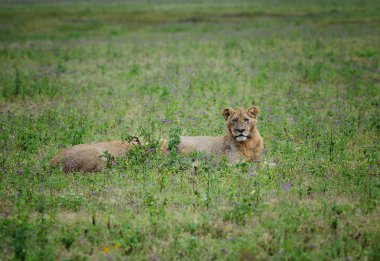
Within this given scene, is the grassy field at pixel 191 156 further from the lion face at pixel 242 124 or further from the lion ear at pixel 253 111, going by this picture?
the lion ear at pixel 253 111

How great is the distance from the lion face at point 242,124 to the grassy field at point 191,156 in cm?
73

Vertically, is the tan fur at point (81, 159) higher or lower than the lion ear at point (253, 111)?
lower

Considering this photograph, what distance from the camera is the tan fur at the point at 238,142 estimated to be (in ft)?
34.6

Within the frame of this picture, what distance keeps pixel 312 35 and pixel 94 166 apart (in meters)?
24.3

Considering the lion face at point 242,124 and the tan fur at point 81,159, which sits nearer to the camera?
the tan fur at point 81,159

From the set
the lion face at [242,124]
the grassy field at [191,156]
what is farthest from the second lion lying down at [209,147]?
the grassy field at [191,156]

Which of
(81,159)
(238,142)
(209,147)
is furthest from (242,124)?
(81,159)

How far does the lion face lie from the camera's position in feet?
34.5

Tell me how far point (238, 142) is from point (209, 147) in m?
0.70

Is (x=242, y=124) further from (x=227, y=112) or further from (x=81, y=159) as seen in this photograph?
(x=81, y=159)

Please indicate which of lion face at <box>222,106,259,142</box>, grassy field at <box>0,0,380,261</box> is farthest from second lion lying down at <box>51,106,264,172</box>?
grassy field at <box>0,0,380,261</box>

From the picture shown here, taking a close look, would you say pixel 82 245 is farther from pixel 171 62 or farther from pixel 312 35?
pixel 312 35

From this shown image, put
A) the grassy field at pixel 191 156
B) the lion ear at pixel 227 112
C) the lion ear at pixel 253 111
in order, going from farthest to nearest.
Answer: the lion ear at pixel 227 112 < the lion ear at pixel 253 111 < the grassy field at pixel 191 156

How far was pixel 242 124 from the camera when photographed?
1056 centimetres
